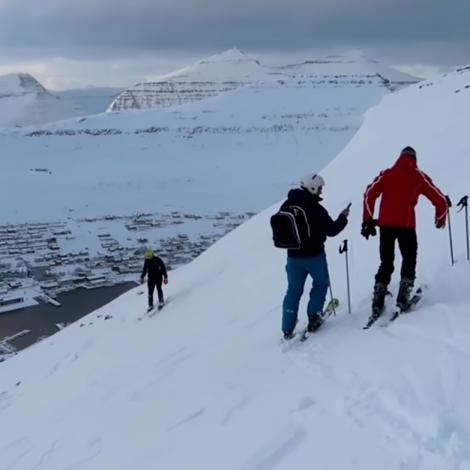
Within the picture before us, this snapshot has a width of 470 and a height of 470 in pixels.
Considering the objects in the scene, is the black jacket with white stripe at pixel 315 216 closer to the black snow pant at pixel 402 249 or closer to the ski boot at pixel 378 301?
the black snow pant at pixel 402 249

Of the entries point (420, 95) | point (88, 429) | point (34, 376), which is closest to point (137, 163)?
point (420, 95)

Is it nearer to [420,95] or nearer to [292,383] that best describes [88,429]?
[292,383]

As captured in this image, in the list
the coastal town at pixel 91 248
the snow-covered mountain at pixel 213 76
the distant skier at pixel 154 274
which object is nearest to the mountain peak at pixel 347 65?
the snow-covered mountain at pixel 213 76

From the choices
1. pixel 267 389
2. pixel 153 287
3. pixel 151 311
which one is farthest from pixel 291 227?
pixel 153 287

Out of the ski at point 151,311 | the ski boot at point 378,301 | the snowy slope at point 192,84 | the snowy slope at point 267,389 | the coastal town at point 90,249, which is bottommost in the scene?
the coastal town at point 90,249

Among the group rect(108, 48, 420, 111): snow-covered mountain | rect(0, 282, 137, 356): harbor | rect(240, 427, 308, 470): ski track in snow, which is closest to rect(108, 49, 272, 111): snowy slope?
rect(108, 48, 420, 111): snow-covered mountain

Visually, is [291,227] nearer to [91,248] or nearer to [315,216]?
[315,216]
